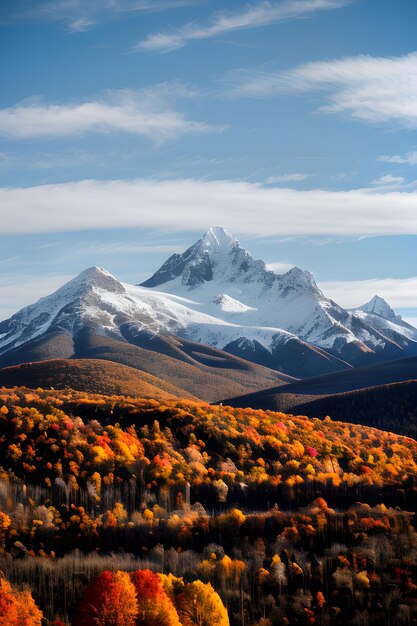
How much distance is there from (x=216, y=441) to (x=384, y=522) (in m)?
26.5

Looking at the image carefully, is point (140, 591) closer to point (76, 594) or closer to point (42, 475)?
point (76, 594)

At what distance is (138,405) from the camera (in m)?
111

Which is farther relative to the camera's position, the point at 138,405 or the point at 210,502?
the point at 138,405

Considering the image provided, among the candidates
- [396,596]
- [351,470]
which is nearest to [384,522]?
[396,596]

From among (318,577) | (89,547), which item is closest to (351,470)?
(318,577)

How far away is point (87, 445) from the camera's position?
96.8m

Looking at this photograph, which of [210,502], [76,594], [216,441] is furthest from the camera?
[216,441]

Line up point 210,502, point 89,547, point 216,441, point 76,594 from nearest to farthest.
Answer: point 76,594 < point 89,547 < point 210,502 < point 216,441

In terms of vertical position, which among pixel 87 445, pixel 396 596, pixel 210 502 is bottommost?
pixel 396 596

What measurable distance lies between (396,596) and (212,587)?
1601cm

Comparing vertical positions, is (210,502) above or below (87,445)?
below

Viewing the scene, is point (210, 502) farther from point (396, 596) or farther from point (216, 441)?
point (396, 596)

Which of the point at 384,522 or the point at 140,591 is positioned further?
the point at 384,522

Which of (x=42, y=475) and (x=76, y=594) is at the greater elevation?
(x=42, y=475)
